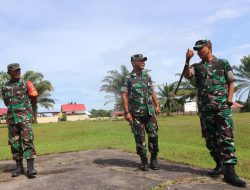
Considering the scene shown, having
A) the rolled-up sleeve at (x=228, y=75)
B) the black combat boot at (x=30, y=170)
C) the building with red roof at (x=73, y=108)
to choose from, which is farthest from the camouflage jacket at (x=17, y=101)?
the building with red roof at (x=73, y=108)

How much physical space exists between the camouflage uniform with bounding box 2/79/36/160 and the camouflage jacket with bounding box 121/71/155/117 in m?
1.60

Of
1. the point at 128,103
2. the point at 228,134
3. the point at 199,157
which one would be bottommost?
the point at 199,157

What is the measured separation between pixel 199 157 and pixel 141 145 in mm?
2526

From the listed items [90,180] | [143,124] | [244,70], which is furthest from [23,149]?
[244,70]

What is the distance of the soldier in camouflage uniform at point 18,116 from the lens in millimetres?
5762

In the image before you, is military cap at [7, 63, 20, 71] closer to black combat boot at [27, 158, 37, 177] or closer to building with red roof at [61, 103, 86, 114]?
black combat boot at [27, 158, 37, 177]

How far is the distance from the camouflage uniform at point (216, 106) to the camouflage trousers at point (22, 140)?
264cm

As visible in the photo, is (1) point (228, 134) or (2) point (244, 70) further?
(2) point (244, 70)

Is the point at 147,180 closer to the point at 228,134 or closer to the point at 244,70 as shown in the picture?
the point at 228,134

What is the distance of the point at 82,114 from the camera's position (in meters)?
84.2

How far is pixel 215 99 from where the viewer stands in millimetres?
5043

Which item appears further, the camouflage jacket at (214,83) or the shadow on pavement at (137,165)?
the shadow on pavement at (137,165)

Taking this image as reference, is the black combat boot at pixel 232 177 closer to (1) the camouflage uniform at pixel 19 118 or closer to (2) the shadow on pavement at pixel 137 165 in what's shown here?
(2) the shadow on pavement at pixel 137 165

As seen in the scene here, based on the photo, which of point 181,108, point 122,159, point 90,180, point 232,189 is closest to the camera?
point 232,189
